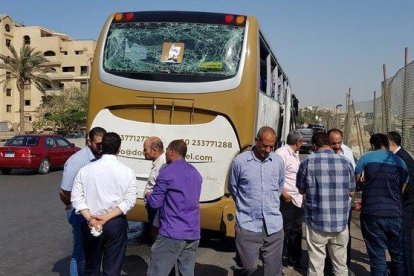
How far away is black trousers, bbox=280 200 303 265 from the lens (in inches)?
233

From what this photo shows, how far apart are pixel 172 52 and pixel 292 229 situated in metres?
3.03

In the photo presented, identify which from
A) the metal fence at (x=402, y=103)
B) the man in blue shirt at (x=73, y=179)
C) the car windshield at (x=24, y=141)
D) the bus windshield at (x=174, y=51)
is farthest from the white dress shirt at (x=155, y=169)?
the car windshield at (x=24, y=141)

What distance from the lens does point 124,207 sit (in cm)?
420

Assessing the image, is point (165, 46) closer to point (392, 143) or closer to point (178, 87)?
point (178, 87)

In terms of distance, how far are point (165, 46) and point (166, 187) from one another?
331 cm

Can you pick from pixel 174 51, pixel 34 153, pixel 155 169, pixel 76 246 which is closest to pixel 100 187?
pixel 76 246

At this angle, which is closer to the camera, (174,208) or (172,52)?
(174,208)

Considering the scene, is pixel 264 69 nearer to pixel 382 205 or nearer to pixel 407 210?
pixel 407 210

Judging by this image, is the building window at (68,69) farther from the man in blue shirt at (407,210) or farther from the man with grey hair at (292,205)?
the man in blue shirt at (407,210)

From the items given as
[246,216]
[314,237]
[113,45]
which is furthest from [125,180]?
[113,45]

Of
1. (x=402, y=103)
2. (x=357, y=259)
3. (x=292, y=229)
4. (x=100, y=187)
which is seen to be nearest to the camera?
(x=100, y=187)

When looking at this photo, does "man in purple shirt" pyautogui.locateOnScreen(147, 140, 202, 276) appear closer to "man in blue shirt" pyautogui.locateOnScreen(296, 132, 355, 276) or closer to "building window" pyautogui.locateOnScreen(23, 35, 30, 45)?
"man in blue shirt" pyautogui.locateOnScreen(296, 132, 355, 276)

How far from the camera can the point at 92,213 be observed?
4.15 metres

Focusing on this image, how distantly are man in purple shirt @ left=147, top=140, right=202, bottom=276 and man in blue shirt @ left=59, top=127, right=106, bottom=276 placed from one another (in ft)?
3.07
